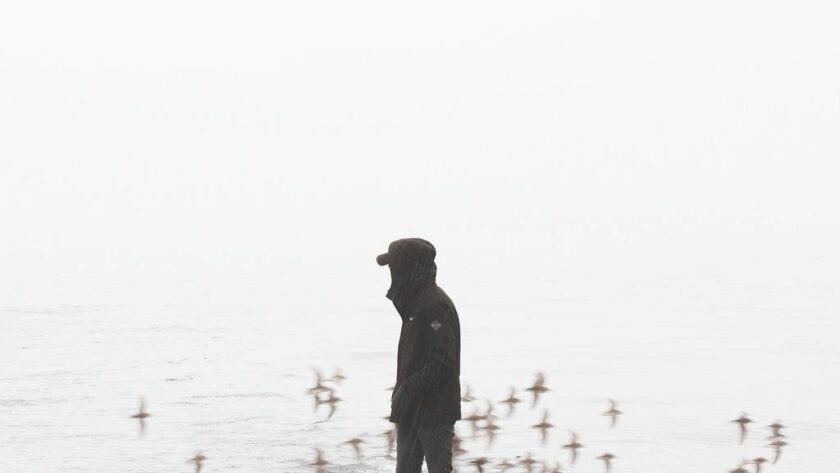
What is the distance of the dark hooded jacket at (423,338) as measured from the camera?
25.6ft

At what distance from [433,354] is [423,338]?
Answer: 0.12 meters

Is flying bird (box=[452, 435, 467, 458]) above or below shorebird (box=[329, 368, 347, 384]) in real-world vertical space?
below

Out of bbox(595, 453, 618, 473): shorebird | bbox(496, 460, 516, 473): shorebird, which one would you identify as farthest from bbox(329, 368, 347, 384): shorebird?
bbox(595, 453, 618, 473): shorebird

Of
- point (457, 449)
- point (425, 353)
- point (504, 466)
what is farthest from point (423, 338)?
point (457, 449)

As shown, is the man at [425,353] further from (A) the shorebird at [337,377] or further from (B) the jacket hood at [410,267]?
(A) the shorebird at [337,377]

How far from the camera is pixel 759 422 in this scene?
1973 centimetres

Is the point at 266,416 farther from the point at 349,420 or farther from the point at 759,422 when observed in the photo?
the point at 759,422

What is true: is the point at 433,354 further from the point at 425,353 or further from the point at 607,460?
the point at 607,460

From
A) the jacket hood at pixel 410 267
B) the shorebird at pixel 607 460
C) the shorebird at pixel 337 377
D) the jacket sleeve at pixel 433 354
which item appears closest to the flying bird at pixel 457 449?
the shorebird at pixel 607 460

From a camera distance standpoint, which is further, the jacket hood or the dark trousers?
the dark trousers

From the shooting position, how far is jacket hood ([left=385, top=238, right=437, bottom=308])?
307 inches

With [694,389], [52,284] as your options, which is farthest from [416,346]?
[52,284]

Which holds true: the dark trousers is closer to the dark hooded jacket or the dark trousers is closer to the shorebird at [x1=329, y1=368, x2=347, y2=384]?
the dark hooded jacket

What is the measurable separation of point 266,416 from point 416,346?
11.5 metres
